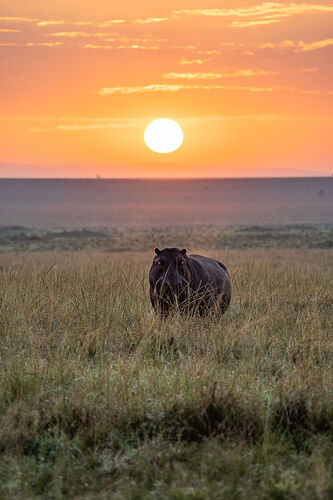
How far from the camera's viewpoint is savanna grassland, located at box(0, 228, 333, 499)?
12.4ft

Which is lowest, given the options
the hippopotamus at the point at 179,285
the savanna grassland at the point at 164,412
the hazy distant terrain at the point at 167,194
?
the savanna grassland at the point at 164,412

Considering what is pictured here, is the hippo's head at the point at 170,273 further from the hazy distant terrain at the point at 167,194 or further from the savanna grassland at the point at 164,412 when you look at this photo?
the hazy distant terrain at the point at 167,194

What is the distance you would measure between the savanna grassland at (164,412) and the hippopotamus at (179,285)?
1.28ft

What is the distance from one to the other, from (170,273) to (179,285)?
0.60 ft

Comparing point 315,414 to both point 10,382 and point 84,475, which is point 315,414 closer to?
point 84,475

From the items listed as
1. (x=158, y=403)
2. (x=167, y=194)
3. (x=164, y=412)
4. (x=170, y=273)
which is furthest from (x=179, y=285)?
(x=167, y=194)

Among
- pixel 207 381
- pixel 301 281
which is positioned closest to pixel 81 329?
pixel 207 381

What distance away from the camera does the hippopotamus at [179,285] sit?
24.0 feet

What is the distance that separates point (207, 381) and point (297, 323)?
2609 mm

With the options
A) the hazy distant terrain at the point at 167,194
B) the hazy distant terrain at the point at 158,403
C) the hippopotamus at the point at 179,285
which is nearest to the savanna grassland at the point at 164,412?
the hazy distant terrain at the point at 158,403

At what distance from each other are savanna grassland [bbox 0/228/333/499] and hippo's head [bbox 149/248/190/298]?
419 mm

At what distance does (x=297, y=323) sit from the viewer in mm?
7098

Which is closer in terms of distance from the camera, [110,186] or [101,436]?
[101,436]

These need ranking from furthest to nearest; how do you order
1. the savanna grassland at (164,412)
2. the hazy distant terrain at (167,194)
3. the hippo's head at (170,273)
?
1. the hazy distant terrain at (167,194)
2. the hippo's head at (170,273)
3. the savanna grassland at (164,412)
